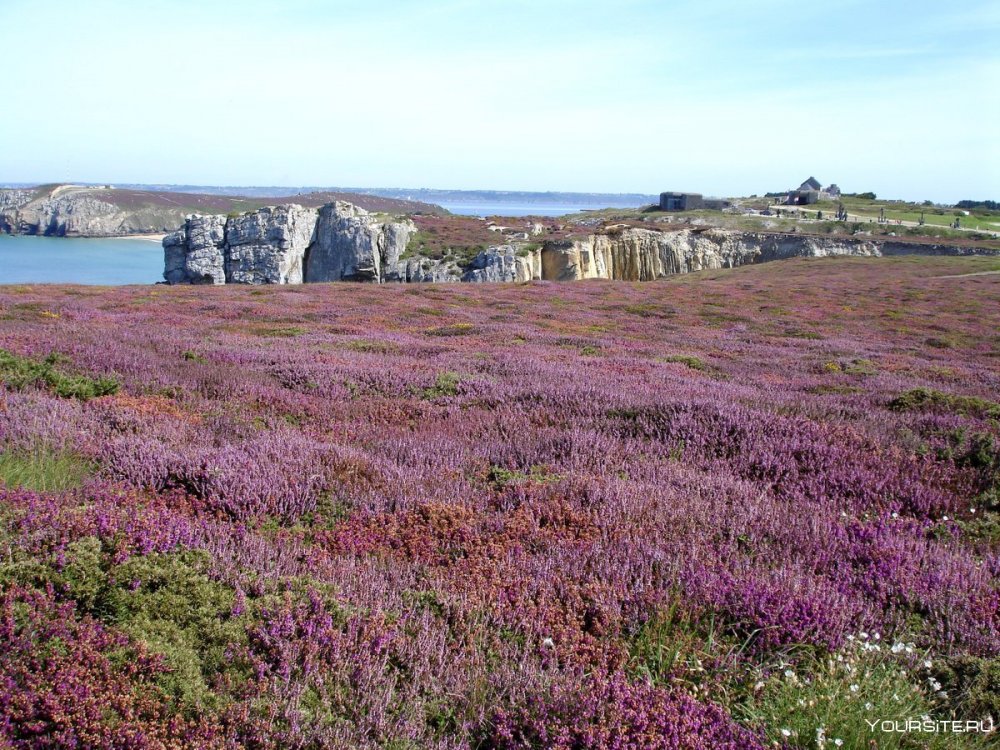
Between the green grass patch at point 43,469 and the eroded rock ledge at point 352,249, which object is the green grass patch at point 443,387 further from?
the eroded rock ledge at point 352,249

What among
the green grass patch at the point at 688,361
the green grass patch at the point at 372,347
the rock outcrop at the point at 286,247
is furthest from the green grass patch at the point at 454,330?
the rock outcrop at the point at 286,247

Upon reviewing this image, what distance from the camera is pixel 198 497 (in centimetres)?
→ 416

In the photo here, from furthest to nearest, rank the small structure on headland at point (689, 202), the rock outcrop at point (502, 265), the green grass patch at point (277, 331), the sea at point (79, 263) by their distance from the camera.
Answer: the small structure on headland at point (689, 202)
the sea at point (79, 263)
the rock outcrop at point (502, 265)
the green grass patch at point (277, 331)

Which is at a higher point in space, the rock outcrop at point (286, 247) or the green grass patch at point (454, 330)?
the rock outcrop at point (286, 247)

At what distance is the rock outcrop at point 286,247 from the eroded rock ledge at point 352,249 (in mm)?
114

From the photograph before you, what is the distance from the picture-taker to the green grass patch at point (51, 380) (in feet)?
20.5

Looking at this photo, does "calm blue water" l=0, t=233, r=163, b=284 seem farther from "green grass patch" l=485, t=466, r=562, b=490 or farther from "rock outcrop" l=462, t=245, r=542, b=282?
"green grass patch" l=485, t=466, r=562, b=490

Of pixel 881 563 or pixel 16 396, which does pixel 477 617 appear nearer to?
pixel 881 563

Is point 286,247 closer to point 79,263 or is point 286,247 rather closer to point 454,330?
point 79,263

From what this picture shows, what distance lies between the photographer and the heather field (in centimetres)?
228

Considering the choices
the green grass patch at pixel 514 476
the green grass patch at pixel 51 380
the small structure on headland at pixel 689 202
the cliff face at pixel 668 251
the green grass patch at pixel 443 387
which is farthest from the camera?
the small structure on headland at pixel 689 202

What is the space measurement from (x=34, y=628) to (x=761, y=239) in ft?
281

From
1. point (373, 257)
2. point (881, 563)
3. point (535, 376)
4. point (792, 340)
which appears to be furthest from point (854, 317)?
point (373, 257)

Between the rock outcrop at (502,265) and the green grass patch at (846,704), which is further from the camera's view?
the rock outcrop at (502,265)
